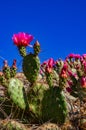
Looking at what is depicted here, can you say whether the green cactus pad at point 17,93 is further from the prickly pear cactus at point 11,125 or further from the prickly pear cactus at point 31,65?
the prickly pear cactus at point 11,125

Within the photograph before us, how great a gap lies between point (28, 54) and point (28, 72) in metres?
0.20

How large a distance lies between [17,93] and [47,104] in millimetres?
347

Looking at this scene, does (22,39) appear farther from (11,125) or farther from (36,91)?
(11,125)

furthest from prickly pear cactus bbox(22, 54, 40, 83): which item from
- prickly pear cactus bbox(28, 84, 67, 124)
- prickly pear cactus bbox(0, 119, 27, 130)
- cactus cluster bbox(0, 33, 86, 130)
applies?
prickly pear cactus bbox(0, 119, 27, 130)

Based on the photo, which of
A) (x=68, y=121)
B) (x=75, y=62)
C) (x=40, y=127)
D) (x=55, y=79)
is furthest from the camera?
(x=75, y=62)

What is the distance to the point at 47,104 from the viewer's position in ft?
15.9

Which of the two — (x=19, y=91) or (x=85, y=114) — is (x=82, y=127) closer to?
(x=85, y=114)

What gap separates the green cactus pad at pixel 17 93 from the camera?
15.5ft

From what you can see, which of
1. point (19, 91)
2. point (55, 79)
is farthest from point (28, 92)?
point (55, 79)

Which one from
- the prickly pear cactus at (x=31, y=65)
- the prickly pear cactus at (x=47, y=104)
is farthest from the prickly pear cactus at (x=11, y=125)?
the prickly pear cactus at (x=31, y=65)

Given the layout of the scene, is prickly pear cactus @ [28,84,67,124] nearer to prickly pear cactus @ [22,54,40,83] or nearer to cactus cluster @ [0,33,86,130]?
cactus cluster @ [0,33,86,130]

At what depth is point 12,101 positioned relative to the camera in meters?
4.78

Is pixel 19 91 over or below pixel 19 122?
over

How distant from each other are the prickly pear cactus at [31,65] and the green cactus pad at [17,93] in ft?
0.57
